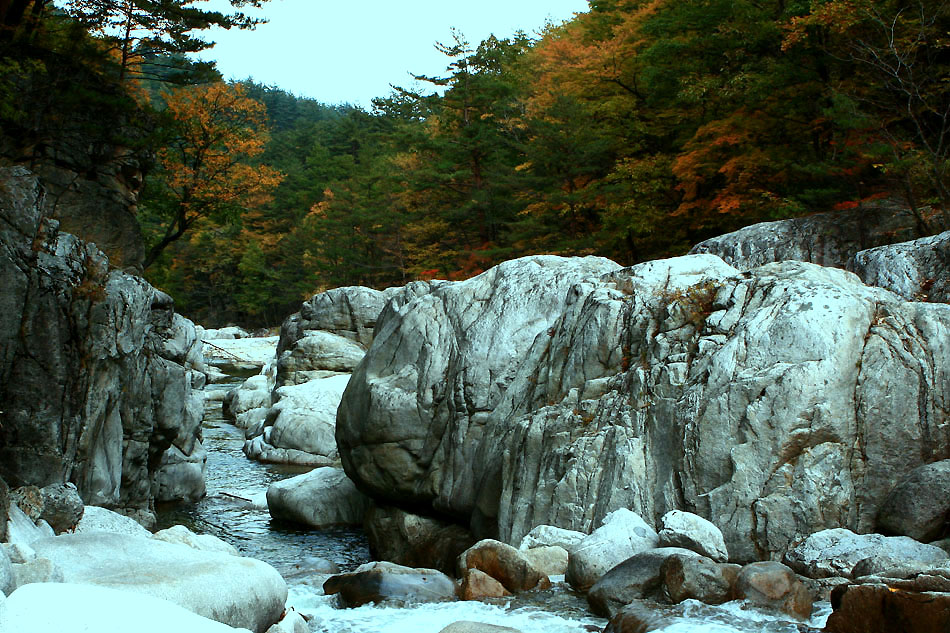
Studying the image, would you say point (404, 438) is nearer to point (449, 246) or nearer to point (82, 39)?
point (82, 39)

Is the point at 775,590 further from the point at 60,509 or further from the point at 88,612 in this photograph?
the point at 60,509

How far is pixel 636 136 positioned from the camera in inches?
1172

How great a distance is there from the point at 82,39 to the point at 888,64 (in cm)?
1961

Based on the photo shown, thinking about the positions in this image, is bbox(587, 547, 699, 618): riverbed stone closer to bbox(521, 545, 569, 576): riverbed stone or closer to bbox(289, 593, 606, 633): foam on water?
bbox(289, 593, 606, 633): foam on water

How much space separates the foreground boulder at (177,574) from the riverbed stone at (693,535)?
3781 mm

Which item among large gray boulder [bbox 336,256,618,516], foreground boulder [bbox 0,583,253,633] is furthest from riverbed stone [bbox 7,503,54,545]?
large gray boulder [bbox 336,256,618,516]

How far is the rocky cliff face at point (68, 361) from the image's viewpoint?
37.3 feet

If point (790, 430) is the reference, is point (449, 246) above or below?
above

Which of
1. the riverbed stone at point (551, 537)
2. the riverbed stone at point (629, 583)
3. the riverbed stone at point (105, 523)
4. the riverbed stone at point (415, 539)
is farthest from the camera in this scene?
the riverbed stone at point (415, 539)

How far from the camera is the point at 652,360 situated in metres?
10.3

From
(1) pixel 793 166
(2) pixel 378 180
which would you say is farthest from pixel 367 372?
(2) pixel 378 180

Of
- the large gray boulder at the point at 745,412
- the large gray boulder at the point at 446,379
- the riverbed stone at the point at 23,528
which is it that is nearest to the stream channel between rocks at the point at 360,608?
the large gray boulder at the point at 446,379

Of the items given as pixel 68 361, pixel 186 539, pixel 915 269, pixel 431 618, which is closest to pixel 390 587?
pixel 431 618

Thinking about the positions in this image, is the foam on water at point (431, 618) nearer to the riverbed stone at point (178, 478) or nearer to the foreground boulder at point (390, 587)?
the foreground boulder at point (390, 587)
